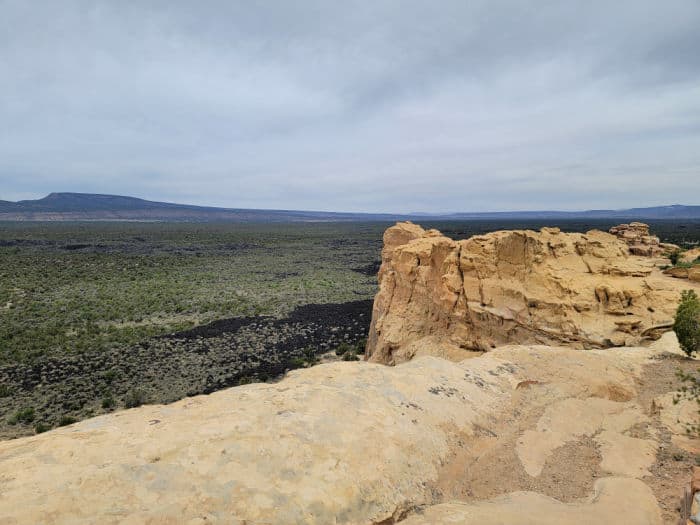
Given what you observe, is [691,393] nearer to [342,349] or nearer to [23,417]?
[342,349]

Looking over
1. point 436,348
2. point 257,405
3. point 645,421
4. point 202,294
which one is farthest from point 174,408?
point 202,294

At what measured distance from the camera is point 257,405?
7348 millimetres

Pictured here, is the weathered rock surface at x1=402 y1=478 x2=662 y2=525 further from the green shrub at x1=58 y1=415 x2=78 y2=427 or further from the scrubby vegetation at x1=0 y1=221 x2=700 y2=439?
the green shrub at x1=58 y1=415 x2=78 y2=427

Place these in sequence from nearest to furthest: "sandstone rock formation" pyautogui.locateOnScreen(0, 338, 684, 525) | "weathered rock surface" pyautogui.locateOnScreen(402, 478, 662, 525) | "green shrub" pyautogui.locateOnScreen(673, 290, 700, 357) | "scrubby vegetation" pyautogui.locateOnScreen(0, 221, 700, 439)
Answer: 1. "sandstone rock formation" pyautogui.locateOnScreen(0, 338, 684, 525)
2. "weathered rock surface" pyautogui.locateOnScreen(402, 478, 662, 525)
3. "green shrub" pyautogui.locateOnScreen(673, 290, 700, 357)
4. "scrubby vegetation" pyautogui.locateOnScreen(0, 221, 700, 439)

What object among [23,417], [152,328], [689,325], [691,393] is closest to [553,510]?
[691,393]

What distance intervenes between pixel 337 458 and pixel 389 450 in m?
1.05

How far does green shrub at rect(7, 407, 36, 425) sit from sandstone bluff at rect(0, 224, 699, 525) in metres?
14.0

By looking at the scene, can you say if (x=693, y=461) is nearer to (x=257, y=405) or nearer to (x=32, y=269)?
(x=257, y=405)

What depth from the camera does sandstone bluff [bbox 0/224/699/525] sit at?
510 centimetres

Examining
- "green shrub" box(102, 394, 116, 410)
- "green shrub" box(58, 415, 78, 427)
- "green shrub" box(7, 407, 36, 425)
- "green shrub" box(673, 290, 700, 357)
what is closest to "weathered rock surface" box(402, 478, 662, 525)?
"green shrub" box(673, 290, 700, 357)

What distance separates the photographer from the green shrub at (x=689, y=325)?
11242 millimetres

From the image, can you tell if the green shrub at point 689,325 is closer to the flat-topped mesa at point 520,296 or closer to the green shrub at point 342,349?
the flat-topped mesa at point 520,296

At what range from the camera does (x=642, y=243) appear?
41188mm

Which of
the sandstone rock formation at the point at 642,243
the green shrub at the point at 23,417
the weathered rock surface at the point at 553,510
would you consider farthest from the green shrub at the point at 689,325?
the sandstone rock formation at the point at 642,243
